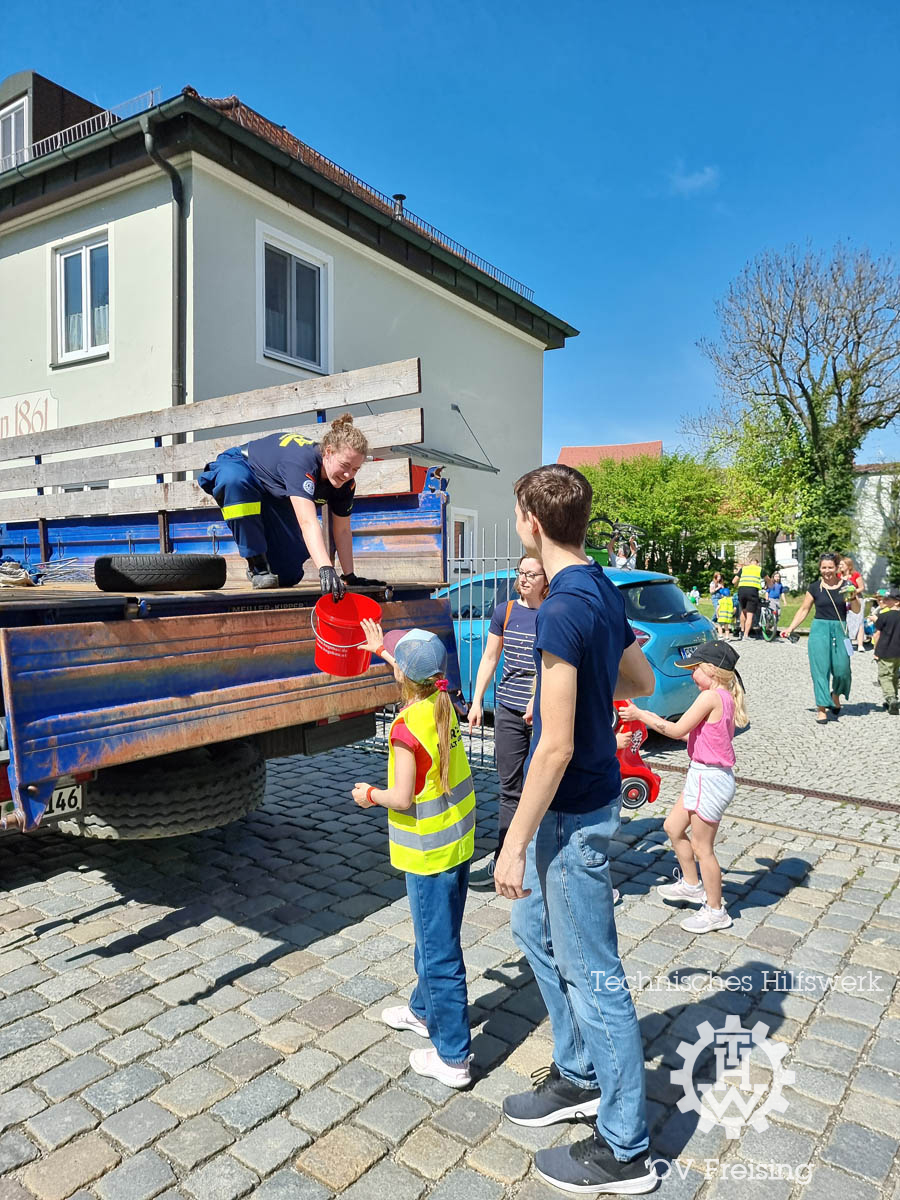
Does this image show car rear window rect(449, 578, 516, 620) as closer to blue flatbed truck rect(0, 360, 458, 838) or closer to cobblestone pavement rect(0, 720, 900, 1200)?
blue flatbed truck rect(0, 360, 458, 838)

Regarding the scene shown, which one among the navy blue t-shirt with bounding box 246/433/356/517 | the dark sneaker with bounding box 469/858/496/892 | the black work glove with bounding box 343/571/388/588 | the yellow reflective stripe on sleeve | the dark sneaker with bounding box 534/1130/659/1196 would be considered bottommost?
the dark sneaker with bounding box 469/858/496/892

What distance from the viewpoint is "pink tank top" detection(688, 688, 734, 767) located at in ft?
12.6

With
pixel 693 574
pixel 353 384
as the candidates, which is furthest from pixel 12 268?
pixel 693 574

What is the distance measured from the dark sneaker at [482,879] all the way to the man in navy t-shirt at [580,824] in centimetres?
205

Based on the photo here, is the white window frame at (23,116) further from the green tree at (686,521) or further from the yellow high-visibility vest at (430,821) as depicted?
the green tree at (686,521)

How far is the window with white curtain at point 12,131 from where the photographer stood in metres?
13.6

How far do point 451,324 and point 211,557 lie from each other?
1344 centimetres

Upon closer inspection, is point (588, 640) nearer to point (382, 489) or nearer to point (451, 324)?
point (382, 489)

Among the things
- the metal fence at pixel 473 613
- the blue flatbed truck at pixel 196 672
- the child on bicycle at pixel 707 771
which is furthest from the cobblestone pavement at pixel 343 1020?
the metal fence at pixel 473 613

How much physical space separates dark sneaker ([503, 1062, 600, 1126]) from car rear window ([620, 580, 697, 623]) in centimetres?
547

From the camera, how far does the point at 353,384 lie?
14.1 feet

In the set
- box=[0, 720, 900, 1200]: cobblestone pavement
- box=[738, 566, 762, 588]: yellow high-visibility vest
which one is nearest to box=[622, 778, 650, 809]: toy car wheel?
box=[0, 720, 900, 1200]: cobblestone pavement

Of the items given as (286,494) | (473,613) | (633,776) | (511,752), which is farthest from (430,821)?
(473,613)

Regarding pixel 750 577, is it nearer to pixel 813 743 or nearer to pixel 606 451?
pixel 813 743
